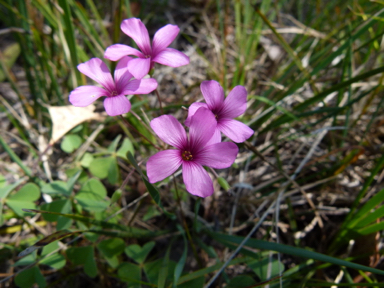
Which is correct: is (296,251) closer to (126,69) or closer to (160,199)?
(160,199)

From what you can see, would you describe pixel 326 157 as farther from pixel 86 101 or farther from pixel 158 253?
pixel 86 101

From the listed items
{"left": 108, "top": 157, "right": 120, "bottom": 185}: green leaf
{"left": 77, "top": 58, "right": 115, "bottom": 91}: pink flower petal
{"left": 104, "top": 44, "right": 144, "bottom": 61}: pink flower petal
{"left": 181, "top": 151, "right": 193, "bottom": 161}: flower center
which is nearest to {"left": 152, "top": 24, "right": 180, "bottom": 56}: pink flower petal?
{"left": 104, "top": 44, "right": 144, "bottom": 61}: pink flower petal

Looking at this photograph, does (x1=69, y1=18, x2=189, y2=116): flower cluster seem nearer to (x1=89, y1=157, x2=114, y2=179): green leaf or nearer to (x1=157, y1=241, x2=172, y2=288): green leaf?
(x1=89, y1=157, x2=114, y2=179): green leaf

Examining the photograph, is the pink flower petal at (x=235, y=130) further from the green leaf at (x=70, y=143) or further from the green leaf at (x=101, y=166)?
the green leaf at (x=70, y=143)

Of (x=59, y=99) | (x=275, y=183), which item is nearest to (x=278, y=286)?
(x=275, y=183)

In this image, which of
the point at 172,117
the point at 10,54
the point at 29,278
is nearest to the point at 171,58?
the point at 172,117

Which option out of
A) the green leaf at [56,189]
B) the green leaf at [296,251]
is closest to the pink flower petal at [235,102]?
the green leaf at [296,251]
